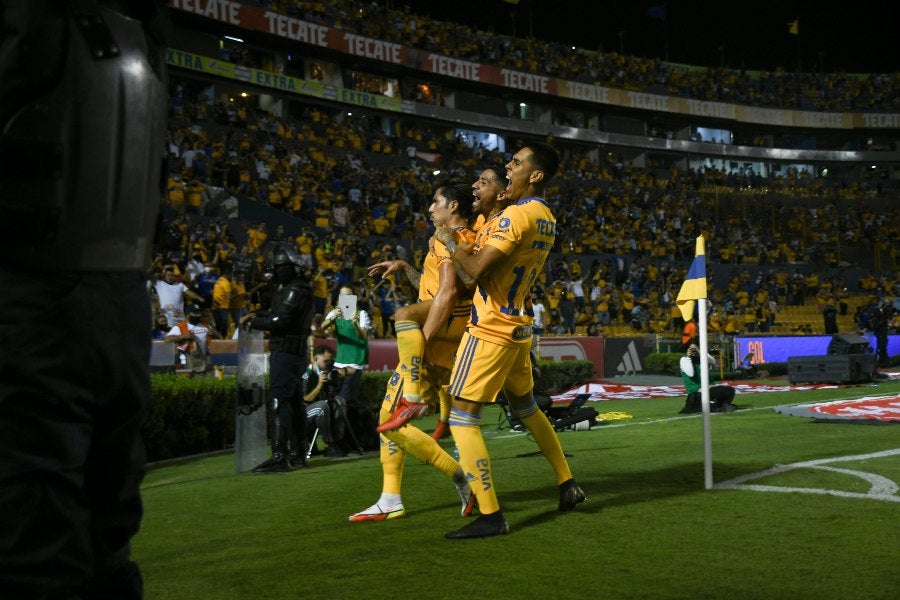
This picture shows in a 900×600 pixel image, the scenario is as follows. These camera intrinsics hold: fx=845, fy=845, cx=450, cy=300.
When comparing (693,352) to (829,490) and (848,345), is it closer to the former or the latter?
(848,345)

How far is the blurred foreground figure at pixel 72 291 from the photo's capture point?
1.93m

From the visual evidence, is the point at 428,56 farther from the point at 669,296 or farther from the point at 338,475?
the point at 338,475

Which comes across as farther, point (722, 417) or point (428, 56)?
point (428, 56)

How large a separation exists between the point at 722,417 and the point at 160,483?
833 centimetres

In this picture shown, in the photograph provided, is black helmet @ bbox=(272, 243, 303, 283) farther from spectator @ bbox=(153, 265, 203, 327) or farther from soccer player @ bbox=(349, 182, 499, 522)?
spectator @ bbox=(153, 265, 203, 327)

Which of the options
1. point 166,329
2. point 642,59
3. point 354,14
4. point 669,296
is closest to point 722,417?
point 166,329

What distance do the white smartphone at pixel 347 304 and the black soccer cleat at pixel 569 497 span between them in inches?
184

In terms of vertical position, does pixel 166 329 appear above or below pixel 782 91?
below

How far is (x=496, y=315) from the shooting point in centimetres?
533

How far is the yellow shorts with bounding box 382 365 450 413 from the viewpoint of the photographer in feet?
19.7

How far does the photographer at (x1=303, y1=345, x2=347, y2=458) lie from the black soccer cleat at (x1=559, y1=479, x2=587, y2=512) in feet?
15.3

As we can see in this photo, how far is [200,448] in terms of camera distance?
1112cm

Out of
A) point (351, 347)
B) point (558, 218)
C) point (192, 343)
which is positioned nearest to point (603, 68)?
point (558, 218)

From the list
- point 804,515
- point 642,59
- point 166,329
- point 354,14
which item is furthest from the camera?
point 642,59
